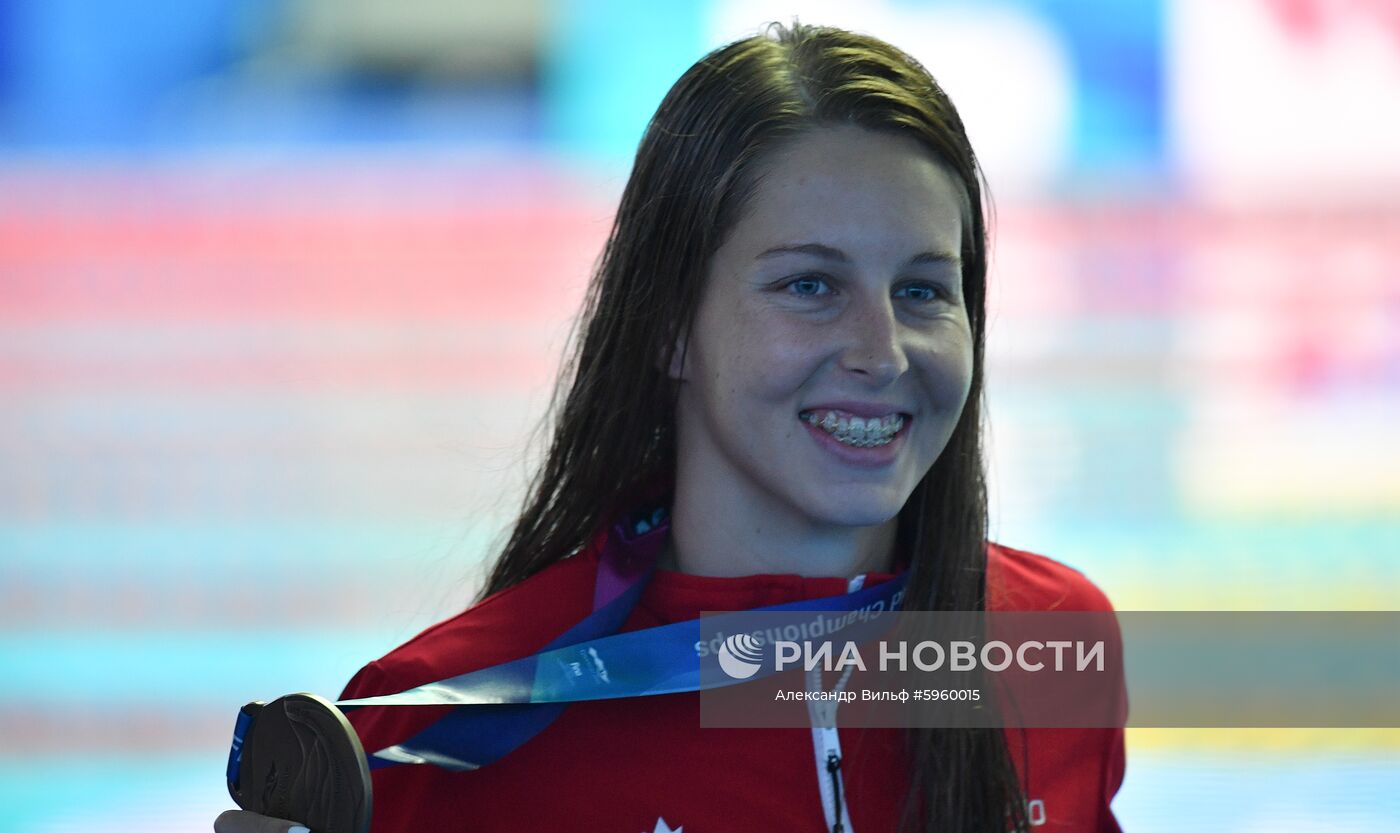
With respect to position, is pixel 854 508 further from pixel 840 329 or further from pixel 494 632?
pixel 494 632

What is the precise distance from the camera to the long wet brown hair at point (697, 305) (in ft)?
5.38

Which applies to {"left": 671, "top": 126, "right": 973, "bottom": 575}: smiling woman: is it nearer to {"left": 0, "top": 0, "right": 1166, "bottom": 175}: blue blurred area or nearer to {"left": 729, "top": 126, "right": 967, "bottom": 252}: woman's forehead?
{"left": 729, "top": 126, "right": 967, "bottom": 252}: woman's forehead

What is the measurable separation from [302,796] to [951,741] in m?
0.70

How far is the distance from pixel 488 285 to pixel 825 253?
281 cm

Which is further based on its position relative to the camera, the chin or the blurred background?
the blurred background

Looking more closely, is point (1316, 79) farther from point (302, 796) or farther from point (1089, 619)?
point (302, 796)

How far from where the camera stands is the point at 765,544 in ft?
5.51

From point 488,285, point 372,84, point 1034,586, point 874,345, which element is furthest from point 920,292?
point 372,84

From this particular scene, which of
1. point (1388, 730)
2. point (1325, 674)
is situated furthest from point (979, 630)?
point (1388, 730)

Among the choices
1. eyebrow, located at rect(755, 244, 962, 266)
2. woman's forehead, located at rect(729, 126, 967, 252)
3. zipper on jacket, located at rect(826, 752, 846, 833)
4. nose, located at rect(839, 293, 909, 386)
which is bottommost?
zipper on jacket, located at rect(826, 752, 846, 833)

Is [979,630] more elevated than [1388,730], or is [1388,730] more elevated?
[1388,730]

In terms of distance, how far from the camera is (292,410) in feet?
13.4

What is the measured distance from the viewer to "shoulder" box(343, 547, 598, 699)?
5.41ft

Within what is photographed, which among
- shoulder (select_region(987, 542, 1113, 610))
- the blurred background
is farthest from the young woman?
the blurred background
